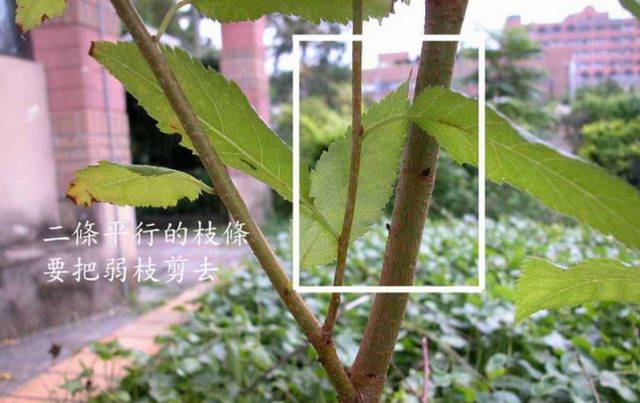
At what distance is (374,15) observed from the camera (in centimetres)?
28

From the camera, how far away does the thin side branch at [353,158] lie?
0.78 ft

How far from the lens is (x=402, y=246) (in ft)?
0.94

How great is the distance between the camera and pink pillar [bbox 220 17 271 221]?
3146mm

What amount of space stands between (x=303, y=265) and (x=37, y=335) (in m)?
1.53

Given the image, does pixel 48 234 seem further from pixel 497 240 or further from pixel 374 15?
pixel 374 15

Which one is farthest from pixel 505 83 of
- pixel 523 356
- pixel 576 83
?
pixel 523 356

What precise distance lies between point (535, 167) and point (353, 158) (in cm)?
8

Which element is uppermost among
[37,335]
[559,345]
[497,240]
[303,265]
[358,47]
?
[358,47]

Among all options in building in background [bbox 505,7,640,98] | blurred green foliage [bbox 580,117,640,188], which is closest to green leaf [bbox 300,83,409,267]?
building in background [bbox 505,7,640,98]

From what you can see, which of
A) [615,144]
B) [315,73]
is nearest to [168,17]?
[615,144]

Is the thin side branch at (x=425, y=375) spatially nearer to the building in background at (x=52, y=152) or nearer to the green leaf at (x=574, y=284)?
the green leaf at (x=574, y=284)

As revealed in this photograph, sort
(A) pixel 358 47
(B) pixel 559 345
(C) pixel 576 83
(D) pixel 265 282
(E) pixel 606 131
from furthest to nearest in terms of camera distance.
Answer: (C) pixel 576 83 < (E) pixel 606 131 < (D) pixel 265 282 < (B) pixel 559 345 < (A) pixel 358 47

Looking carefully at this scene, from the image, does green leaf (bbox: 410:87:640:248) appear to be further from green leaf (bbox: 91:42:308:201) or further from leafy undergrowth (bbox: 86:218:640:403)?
leafy undergrowth (bbox: 86:218:640:403)

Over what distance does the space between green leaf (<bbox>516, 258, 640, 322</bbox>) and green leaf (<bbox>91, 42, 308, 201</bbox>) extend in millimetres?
117
